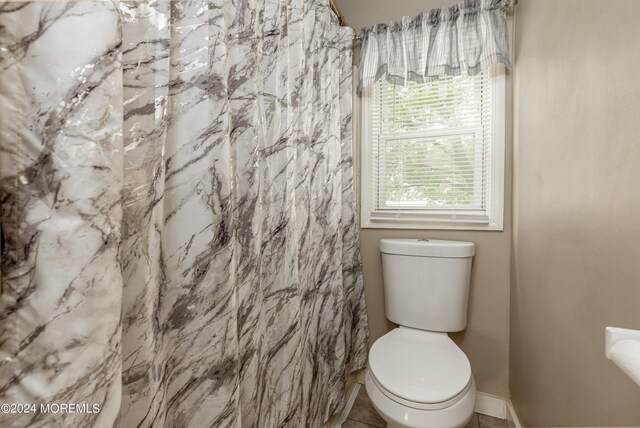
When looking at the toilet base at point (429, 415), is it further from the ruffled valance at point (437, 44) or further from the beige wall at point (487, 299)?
the ruffled valance at point (437, 44)

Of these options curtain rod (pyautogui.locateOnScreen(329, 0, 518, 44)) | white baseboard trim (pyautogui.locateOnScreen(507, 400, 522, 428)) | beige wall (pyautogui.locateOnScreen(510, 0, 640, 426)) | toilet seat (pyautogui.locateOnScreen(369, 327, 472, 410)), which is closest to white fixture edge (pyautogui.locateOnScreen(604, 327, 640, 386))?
beige wall (pyautogui.locateOnScreen(510, 0, 640, 426))

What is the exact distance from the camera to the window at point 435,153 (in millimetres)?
1566

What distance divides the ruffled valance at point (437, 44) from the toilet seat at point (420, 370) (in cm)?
135

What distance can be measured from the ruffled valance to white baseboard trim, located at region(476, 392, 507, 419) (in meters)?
1.73

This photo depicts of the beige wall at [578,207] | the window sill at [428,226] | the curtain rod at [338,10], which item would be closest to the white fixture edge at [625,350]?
the beige wall at [578,207]

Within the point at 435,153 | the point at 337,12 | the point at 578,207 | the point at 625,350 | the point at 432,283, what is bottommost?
the point at 432,283

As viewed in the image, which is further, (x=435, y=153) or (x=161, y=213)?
(x=435, y=153)

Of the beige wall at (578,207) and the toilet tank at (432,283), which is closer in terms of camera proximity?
the beige wall at (578,207)

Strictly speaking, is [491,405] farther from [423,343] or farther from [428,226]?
[428,226]

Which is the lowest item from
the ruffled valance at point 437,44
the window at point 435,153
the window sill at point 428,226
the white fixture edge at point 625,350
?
the white fixture edge at point 625,350

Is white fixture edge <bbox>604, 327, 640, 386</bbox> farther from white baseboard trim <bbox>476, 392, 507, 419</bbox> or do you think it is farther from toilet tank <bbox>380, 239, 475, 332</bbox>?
white baseboard trim <bbox>476, 392, 507, 419</bbox>

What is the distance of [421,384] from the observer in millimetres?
1065

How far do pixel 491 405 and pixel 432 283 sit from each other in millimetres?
781

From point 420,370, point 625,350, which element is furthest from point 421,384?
point 625,350
